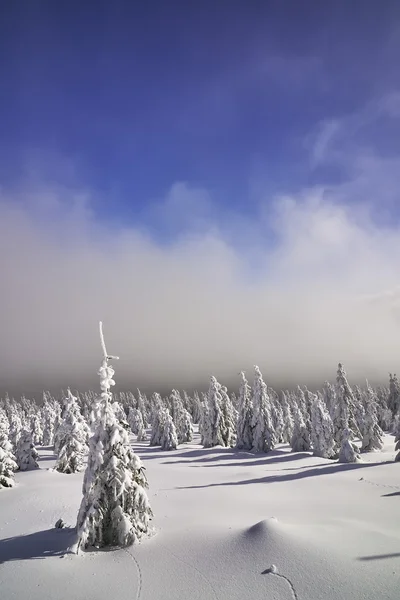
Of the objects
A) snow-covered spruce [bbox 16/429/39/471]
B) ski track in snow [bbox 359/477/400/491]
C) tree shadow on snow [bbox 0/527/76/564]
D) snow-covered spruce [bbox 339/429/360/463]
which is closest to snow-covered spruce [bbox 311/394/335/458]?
snow-covered spruce [bbox 339/429/360/463]

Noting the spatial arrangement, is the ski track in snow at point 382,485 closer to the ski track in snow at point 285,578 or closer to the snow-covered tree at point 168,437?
the ski track in snow at point 285,578

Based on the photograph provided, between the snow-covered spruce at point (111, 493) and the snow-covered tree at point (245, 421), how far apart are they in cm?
4329

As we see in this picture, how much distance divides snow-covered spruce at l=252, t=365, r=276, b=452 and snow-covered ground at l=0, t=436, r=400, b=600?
27.6 m

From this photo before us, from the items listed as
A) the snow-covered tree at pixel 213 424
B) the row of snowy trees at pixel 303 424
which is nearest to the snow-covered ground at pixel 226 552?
the row of snowy trees at pixel 303 424

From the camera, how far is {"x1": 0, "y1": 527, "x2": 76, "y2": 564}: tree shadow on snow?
13367 mm

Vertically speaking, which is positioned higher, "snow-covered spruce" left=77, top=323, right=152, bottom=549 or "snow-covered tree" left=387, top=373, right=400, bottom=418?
"snow-covered spruce" left=77, top=323, right=152, bottom=549

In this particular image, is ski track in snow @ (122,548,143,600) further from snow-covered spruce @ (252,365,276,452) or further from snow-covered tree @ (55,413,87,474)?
snow-covered spruce @ (252,365,276,452)

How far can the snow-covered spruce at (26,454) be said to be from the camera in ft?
133

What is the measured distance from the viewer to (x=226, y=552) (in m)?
12.1

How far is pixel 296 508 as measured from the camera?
69.3 feet

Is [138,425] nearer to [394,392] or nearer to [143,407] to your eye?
[143,407]

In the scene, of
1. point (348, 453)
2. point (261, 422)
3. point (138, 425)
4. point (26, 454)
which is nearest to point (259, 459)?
point (261, 422)

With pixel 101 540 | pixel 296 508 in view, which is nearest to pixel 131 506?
pixel 101 540

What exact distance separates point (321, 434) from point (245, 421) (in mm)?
13012
